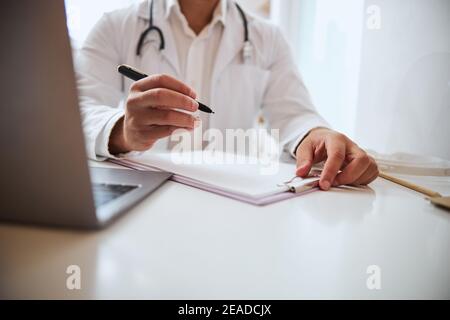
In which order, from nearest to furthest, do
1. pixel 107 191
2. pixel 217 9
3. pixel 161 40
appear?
pixel 107 191 → pixel 161 40 → pixel 217 9

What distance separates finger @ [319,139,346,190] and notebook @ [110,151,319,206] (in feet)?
0.05

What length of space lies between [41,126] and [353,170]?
0.46 metres

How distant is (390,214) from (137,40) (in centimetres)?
95

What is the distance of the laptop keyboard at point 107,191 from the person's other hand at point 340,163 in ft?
0.99

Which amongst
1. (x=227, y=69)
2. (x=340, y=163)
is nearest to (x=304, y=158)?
(x=340, y=163)

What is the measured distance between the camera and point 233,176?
537 mm

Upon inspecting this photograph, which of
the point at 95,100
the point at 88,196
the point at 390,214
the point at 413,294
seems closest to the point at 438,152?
the point at 390,214

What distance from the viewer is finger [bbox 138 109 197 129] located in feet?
1.77

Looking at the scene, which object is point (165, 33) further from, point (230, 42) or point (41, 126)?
point (41, 126)

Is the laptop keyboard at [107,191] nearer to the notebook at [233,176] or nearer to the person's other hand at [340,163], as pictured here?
the notebook at [233,176]

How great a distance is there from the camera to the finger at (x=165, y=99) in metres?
0.51

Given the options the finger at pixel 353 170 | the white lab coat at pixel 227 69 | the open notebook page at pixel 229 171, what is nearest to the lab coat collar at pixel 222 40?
the white lab coat at pixel 227 69

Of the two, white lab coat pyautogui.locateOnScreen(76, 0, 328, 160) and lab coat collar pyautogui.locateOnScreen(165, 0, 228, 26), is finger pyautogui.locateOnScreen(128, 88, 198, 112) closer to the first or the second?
white lab coat pyautogui.locateOnScreen(76, 0, 328, 160)

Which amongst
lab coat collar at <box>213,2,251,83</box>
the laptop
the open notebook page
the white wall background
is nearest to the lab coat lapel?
lab coat collar at <box>213,2,251,83</box>
